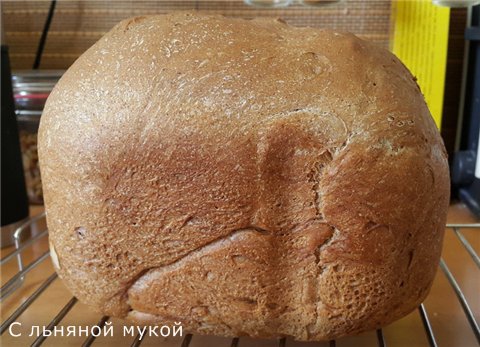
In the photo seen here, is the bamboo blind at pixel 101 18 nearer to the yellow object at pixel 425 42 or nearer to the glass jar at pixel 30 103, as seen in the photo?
the yellow object at pixel 425 42

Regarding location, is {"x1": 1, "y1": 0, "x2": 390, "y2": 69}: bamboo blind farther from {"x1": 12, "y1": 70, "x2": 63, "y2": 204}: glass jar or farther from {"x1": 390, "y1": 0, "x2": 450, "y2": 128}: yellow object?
{"x1": 12, "y1": 70, "x2": 63, "y2": 204}: glass jar

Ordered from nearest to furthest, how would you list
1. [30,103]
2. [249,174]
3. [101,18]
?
[249,174] < [30,103] < [101,18]

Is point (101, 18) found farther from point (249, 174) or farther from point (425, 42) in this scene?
point (249, 174)

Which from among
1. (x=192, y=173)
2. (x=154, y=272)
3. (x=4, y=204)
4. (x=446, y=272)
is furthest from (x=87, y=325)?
(x=446, y=272)

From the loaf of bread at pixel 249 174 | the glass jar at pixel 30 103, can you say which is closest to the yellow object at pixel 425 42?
the loaf of bread at pixel 249 174

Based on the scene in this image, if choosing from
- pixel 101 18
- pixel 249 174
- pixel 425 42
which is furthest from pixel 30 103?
pixel 425 42

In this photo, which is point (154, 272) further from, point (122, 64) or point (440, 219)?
point (440, 219)
